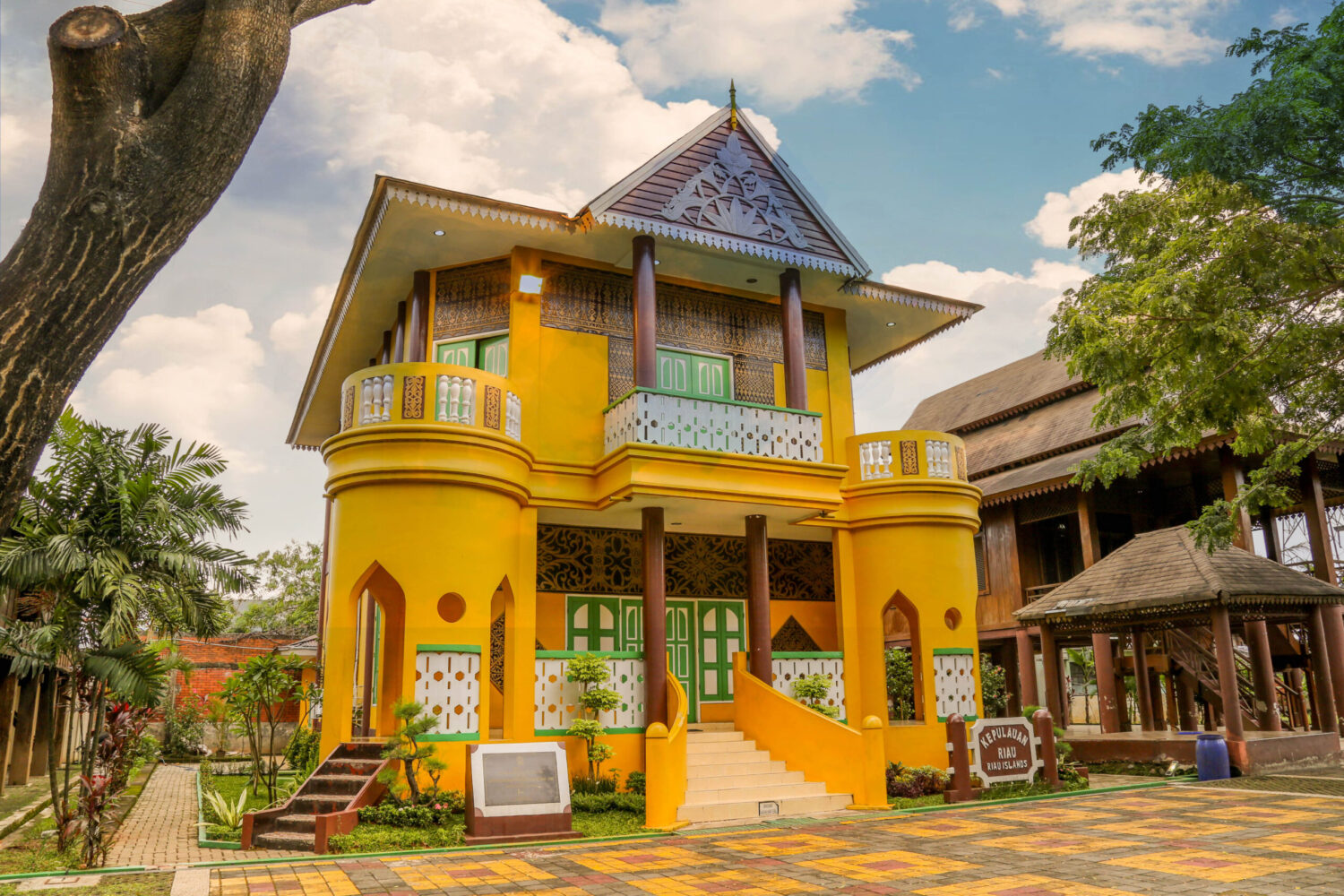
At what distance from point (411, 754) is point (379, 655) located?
13.6 ft

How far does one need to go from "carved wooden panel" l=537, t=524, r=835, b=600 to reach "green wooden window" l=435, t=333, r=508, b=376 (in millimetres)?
2430

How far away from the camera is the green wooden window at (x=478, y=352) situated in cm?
1334

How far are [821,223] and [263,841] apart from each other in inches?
423

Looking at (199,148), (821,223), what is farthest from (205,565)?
(821,223)

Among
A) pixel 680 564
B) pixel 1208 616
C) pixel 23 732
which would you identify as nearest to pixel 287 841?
pixel 680 564

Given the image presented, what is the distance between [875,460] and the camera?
1427 cm

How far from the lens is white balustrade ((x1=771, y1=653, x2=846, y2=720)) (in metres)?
12.9

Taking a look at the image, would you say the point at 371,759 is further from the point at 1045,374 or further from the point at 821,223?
the point at 1045,374

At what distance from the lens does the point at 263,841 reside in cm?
872

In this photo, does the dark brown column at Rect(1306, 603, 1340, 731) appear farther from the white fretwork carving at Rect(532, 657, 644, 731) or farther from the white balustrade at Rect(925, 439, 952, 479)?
the white fretwork carving at Rect(532, 657, 644, 731)

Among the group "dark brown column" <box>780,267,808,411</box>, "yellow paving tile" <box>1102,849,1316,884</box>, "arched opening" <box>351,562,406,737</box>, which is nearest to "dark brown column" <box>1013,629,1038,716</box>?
"dark brown column" <box>780,267,808,411</box>

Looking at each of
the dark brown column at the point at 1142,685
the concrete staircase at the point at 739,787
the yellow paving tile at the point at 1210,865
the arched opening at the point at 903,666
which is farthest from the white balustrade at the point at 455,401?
the dark brown column at the point at 1142,685

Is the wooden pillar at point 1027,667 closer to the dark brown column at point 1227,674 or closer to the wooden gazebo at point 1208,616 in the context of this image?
the wooden gazebo at point 1208,616

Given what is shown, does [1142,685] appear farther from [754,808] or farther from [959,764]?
[754,808]
